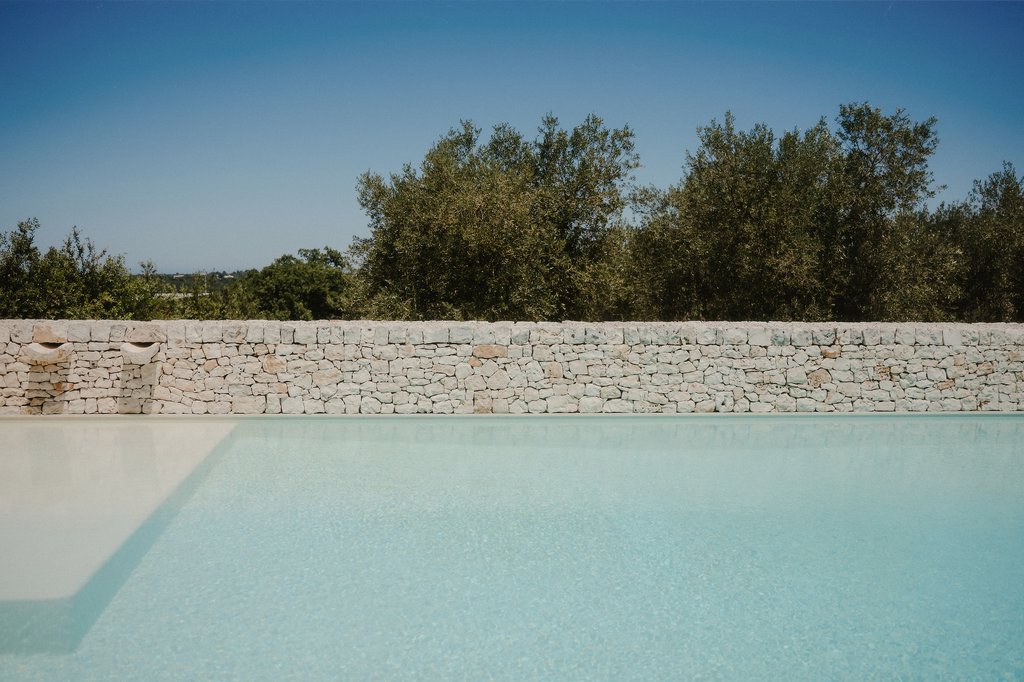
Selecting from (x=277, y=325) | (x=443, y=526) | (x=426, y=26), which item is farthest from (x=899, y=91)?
(x=443, y=526)

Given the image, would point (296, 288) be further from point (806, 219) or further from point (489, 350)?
point (489, 350)

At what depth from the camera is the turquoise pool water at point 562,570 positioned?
396 centimetres

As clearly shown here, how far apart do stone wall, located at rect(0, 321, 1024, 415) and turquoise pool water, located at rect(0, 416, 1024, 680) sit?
1914mm

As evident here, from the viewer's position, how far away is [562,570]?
5.16 meters

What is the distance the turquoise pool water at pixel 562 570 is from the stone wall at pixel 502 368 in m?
1.91

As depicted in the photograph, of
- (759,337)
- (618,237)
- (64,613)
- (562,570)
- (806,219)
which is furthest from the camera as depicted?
(618,237)

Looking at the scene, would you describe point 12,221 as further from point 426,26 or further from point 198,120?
point 426,26

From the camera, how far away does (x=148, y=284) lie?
18.6 metres

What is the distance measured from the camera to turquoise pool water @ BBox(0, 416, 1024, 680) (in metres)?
3.96

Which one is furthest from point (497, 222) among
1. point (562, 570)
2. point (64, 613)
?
point (64, 613)

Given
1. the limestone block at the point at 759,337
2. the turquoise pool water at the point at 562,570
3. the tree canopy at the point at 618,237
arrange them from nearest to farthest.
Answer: the turquoise pool water at the point at 562,570 < the limestone block at the point at 759,337 < the tree canopy at the point at 618,237

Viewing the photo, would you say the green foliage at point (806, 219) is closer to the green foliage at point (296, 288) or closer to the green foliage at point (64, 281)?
the green foliage at point (64, 281)

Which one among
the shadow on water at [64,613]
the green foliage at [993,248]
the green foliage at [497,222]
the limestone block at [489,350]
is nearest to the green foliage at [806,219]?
the green foliage at [497,222]

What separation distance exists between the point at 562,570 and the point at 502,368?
5.77 meters
